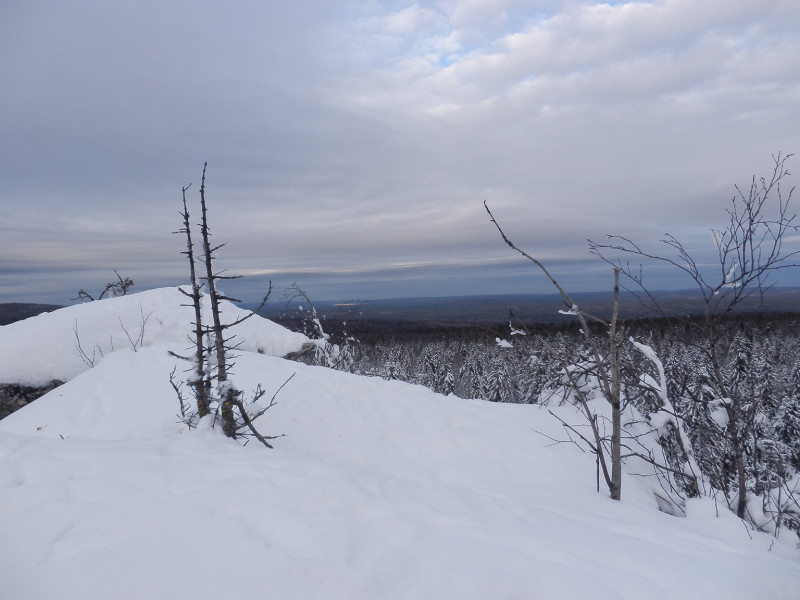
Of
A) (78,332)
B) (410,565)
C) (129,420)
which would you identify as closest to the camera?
(410,565)

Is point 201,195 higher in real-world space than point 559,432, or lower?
higher

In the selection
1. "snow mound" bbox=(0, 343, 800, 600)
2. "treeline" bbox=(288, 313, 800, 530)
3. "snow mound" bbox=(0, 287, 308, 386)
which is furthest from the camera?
"snow mound" bbox=(0, 287, 308, 386)

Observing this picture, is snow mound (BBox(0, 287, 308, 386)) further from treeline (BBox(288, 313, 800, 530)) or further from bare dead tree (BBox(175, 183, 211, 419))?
bare dead tree (BBox(175, 183, 211, 419))

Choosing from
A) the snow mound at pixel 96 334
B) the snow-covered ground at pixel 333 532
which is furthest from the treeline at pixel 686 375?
the snow mound at pixel 96 334

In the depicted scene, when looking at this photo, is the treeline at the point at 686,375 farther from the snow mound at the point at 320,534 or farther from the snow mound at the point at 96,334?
the snow mound at the point at 96,334

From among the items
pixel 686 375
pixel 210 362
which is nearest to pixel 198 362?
pixel 210 362

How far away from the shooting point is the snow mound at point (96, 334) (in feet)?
33.3

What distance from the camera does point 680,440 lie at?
579cm

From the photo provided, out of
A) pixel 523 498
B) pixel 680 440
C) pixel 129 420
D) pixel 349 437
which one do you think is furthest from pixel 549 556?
pixel 129 420

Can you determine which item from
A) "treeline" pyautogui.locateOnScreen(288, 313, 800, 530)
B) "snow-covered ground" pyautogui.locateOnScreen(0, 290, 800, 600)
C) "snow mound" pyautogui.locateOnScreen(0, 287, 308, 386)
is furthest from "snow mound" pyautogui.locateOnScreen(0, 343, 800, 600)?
"snow mound" pyautogui.locateOnScreen(0, 287, 308, 386)

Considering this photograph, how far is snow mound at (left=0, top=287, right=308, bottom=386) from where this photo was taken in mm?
10148

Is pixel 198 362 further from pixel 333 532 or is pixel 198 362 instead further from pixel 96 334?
pixel 96 334

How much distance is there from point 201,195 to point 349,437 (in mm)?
4513

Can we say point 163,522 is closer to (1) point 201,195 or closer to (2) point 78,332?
(1) point 201,195
